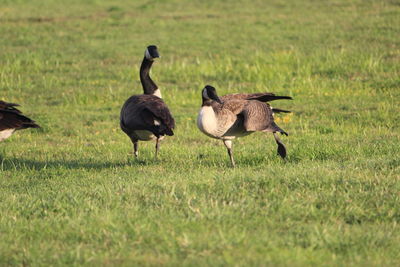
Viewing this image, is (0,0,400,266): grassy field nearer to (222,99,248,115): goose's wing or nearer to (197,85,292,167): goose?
(197,85,292,167): goose

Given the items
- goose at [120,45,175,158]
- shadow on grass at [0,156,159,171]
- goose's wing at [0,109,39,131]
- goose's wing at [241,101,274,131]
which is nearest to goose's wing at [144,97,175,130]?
goose at [120,45,175,158]

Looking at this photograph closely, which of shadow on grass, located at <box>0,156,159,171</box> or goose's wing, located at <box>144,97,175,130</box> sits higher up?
goose's wing, located at <box>144,97,175,130</box>

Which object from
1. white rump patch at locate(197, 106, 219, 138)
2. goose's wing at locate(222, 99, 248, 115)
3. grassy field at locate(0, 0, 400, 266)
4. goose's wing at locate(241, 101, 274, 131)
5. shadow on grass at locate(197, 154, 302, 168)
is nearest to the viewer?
grassy field at locate(0, 0, 400, 266)

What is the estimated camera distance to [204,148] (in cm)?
1136

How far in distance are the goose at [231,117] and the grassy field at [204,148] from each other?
0.47 m

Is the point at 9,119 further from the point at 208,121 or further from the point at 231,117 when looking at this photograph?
the point at 231,117

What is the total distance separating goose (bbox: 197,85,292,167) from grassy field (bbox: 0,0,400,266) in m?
0.47

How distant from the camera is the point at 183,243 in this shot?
18.6 ft

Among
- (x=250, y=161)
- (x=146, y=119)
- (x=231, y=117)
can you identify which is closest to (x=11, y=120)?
(x=146, y=119)

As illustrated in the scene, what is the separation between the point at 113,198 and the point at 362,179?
2.59 m

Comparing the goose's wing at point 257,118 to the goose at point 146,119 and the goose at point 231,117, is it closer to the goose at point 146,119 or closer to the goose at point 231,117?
the goose at point 231,117

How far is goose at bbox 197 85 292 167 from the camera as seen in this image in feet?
30.2

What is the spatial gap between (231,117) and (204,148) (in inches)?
80.9

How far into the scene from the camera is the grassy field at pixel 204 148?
19.3ft
